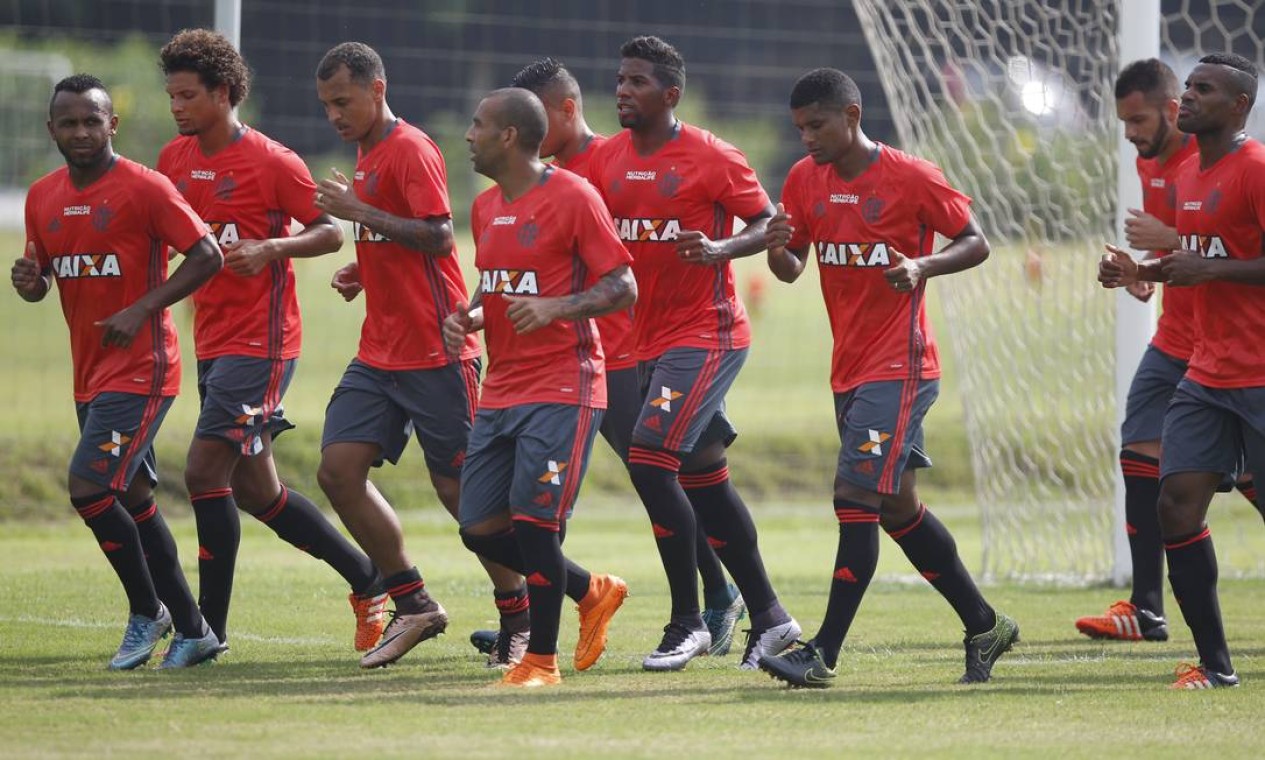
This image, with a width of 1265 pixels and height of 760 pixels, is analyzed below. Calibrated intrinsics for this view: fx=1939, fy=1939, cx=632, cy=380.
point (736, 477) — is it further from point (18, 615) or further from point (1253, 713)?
point (1253, 713)

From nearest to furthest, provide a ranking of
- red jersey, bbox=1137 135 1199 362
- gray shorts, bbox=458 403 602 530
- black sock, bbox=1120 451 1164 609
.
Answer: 1. gray shorts, bbox=458 403 602 530
2. red jersey, bbox=1137 135 1199 362
3. black sock, bbox=1120 451 1164 609

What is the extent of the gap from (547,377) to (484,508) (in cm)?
58

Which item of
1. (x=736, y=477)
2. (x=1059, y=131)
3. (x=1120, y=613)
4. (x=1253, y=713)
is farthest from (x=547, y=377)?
(x=736, y=477)

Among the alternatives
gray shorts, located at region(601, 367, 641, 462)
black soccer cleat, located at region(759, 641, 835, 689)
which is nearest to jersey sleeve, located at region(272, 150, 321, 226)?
gray shorts, located at region(601, 367, 641, 462)

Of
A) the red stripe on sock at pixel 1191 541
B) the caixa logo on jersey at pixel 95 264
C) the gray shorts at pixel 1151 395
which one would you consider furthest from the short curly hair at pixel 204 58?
the gray shorts at pixel 1151 395

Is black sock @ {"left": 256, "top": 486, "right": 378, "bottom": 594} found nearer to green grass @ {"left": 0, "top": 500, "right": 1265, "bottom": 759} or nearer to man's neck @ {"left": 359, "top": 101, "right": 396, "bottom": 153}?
green grass @ {"left": 0, "top": 500, "right": 1265, "bottom": 759}

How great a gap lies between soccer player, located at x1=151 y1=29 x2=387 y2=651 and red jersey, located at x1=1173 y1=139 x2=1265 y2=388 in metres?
3.53

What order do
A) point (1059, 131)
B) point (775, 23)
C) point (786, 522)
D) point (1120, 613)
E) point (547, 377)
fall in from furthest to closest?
1. point (775, 23)
2. point (786, 522)
3. point (1059, 131)
4. point (1120, 613)
5. point (547, 377)

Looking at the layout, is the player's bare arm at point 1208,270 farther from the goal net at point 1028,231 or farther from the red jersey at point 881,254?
the goal net at point 1028,231

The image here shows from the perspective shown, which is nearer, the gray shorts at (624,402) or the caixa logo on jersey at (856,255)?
the caixa logo on jersey at (856,255)

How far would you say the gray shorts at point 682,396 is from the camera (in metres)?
7.99

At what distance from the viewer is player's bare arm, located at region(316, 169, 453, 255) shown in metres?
7.71

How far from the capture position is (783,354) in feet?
85.3

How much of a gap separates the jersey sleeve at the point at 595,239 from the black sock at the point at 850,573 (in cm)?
126
